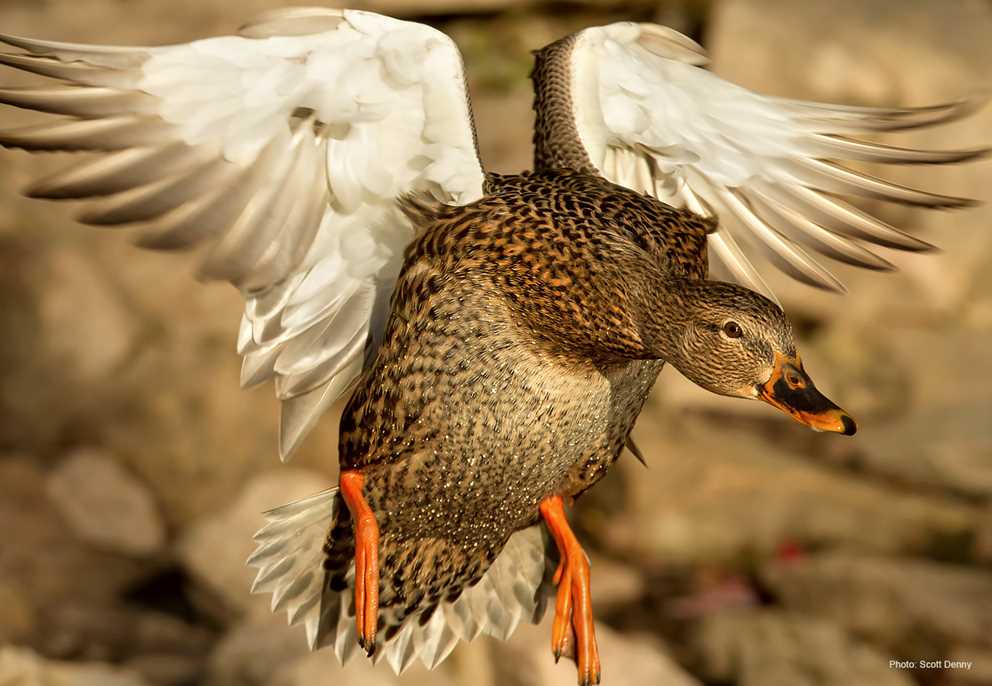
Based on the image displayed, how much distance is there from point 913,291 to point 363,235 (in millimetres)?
4504

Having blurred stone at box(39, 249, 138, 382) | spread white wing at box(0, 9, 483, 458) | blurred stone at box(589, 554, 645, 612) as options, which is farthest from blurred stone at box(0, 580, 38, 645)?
spread white wing at box(0, 9, 483, 458)

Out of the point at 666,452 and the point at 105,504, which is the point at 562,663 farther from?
the point at 105,504

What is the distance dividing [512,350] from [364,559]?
0.57 m

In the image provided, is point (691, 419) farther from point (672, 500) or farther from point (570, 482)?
point (570, 482)

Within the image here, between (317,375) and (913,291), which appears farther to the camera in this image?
(913,291)

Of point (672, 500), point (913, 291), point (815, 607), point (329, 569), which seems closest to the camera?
point (329, 569)

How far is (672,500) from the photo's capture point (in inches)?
241

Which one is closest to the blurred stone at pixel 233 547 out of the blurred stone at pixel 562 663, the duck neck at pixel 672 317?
the blurred stone at pixel 562 663

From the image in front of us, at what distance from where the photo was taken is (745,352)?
236 centimetres

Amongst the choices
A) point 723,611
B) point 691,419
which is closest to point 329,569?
point 723,611

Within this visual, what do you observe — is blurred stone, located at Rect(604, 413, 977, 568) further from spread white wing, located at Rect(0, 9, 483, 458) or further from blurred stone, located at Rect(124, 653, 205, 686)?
spread white wing, located at Rect(0, 9, 483, 458)

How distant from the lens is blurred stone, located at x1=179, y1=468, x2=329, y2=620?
5.53 metres

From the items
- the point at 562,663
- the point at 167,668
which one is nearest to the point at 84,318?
the point at 167,668

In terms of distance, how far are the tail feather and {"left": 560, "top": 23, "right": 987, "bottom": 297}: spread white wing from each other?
90 cm
